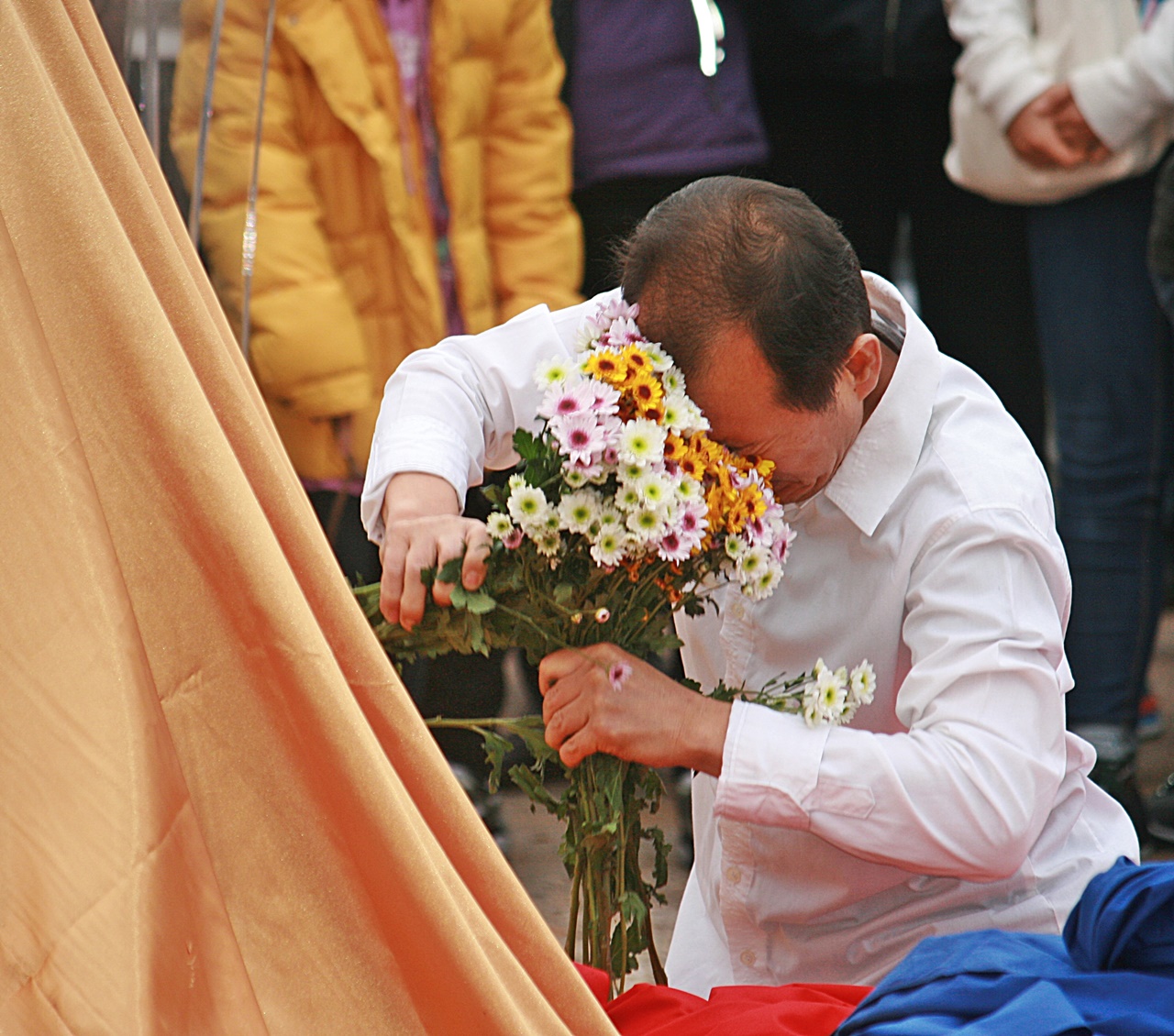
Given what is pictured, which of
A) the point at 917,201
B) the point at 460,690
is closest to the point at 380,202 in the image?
the point at 460,690

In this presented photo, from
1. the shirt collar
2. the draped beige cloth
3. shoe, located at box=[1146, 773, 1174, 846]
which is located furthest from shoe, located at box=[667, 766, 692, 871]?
the draped beige cloth

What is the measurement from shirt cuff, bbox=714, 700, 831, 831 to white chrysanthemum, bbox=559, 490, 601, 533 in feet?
0.83

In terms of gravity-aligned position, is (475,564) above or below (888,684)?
above

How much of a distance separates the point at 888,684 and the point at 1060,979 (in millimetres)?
552

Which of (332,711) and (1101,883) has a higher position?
(332,711)

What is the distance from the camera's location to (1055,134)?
306 centimetres

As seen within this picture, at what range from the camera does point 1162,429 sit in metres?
3.25

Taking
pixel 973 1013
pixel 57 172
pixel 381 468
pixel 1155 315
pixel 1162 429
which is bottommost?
pixel 1162 429

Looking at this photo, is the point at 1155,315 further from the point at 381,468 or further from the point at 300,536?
the point at 300,536

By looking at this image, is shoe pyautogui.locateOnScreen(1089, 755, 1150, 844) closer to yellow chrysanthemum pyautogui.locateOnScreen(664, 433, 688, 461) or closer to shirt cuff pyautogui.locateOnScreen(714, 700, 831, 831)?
shirt cuff pyautogui.locateOnScreen(714, 700, 831, 831)

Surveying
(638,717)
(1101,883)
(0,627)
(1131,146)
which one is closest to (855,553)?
(638,717)

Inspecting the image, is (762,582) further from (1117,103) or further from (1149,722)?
(1149,722)

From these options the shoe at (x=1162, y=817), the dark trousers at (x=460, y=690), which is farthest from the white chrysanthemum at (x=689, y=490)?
the shoe at (x=1162, y=817)

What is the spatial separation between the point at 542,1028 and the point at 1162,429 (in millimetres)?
2378
